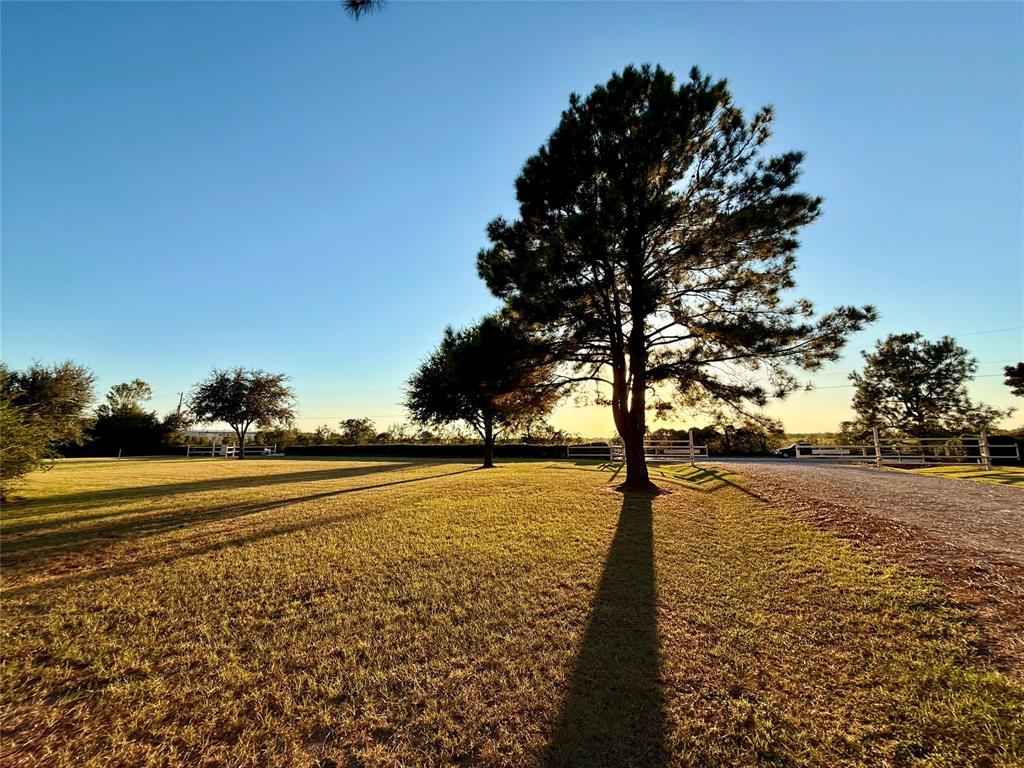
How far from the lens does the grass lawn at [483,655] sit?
2.48m

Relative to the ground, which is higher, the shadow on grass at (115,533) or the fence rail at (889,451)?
the fence rail at (889,451)

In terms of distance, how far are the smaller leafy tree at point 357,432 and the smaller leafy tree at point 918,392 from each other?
4327 centimetres

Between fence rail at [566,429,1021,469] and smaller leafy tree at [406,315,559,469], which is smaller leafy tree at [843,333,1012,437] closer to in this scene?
fence rail at [566,429,1021,469]

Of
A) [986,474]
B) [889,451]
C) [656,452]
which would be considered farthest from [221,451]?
[889,451]

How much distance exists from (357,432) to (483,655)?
44497 mm

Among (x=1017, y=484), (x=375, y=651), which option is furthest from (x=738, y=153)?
(x=375, y=651)

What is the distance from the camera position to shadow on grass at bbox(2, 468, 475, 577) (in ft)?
18.8

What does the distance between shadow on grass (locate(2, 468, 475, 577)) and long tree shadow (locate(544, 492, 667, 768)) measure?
5.61 metres

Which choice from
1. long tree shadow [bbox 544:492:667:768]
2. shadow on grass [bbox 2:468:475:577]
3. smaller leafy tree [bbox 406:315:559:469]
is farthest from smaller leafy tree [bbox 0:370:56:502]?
long tree shadow [bbox 544:492:667:768]

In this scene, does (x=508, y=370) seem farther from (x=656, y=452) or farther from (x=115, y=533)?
(x=656, y=452)

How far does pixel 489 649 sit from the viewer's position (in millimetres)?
3492

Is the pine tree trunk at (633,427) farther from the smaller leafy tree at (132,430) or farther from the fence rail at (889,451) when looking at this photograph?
the smaller leafy tree at (132,430)

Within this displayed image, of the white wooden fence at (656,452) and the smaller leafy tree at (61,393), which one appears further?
the smaller leafy tree at (61,393)

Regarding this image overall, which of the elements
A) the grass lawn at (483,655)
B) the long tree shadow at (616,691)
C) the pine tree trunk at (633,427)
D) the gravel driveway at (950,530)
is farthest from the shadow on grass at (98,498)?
the gravel driveway at (950,530)
